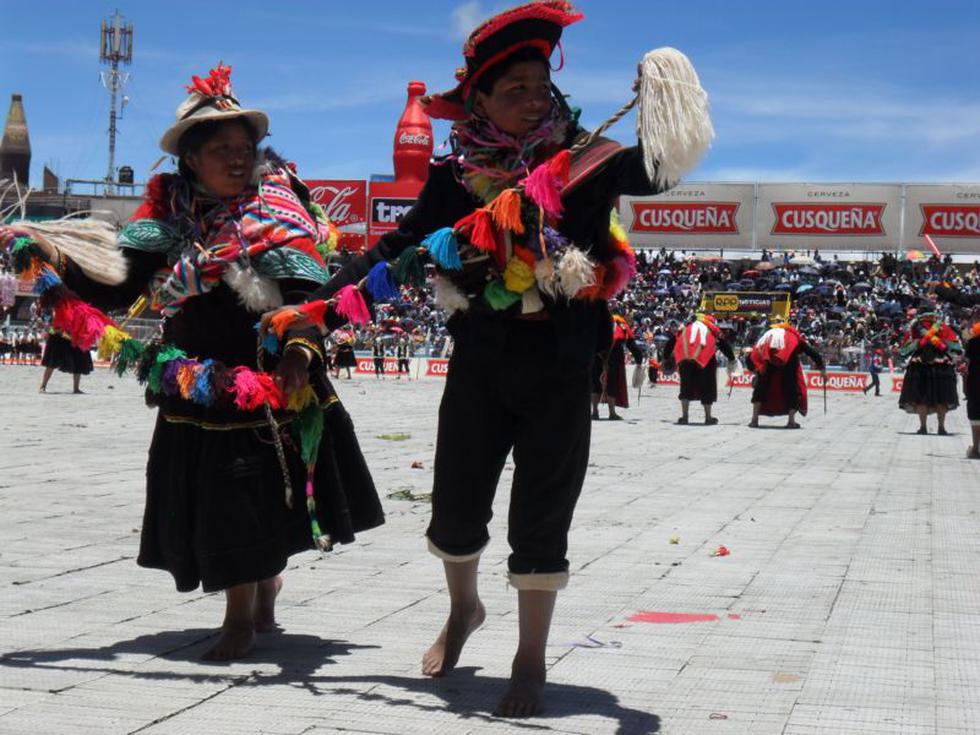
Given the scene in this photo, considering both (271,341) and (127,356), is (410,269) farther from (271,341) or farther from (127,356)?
(127,356)

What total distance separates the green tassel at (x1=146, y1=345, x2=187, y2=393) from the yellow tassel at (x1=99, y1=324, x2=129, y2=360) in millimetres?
132

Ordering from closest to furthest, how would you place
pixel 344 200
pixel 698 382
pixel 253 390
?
pixel 253 390, pixel 698 382, pixel 344 200

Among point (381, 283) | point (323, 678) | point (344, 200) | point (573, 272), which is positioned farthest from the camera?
point (344, 200)

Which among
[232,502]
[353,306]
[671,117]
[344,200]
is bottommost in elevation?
[232,502]

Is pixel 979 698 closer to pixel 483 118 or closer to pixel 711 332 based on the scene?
pixel 483 118

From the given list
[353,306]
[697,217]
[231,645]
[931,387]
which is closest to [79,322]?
[353,306]

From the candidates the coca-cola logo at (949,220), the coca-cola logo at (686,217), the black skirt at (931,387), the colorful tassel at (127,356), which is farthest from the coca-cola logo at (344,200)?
the colorful tassel at (127,356)

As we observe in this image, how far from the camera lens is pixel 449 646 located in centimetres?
414

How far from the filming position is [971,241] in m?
47.4

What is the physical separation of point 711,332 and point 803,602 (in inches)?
554

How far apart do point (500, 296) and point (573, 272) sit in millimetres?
245

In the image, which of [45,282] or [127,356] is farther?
[127,356]

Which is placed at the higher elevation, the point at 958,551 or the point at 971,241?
the point at 971,241

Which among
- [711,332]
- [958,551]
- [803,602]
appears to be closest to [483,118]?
[803,602]
